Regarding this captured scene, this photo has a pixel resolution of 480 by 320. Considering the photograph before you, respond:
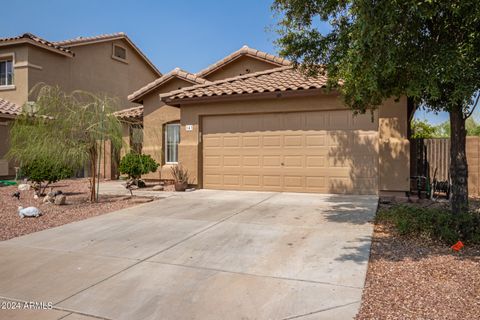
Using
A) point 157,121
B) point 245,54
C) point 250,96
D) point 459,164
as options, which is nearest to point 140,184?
point 157,121

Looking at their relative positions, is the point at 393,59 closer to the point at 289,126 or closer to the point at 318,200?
the point at 318,200

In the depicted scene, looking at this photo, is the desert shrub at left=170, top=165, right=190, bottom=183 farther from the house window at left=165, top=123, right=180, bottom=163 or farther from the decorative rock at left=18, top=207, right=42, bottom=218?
the decorative rock at left=18, top=207, right=42, bottom=218

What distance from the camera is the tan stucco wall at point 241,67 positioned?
17547mm

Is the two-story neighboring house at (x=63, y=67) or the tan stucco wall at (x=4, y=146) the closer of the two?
the tan stucco wall at (x=4, y=146)

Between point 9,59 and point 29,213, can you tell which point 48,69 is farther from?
point 29,213

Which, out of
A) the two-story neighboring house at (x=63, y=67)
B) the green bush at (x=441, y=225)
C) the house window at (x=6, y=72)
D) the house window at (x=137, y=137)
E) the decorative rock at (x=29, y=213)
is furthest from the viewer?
the house window at (x=6, y=72)

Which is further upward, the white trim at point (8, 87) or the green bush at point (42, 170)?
the white trim at point (8, 87)

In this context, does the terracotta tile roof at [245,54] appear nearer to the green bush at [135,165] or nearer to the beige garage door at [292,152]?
the beige garage door at [292,152]

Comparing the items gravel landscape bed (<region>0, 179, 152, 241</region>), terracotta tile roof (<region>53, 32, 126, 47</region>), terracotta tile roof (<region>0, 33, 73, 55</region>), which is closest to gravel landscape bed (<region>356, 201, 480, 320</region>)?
gravel landscape bed (<region>0, 179, 152, 241</region>)

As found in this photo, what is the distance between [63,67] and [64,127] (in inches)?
506

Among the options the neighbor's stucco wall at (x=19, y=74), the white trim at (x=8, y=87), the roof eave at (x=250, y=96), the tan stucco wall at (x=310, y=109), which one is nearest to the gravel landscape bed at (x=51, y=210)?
the tan stucco wall at (x=310, y=109)

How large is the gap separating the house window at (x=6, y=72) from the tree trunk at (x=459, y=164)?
20693mm

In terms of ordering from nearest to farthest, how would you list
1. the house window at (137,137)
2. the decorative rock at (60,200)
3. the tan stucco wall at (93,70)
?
the decorative rock at (60,200) → the house window at (137,137) → the tan stucco wall at (93,70)

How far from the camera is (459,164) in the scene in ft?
21.5
